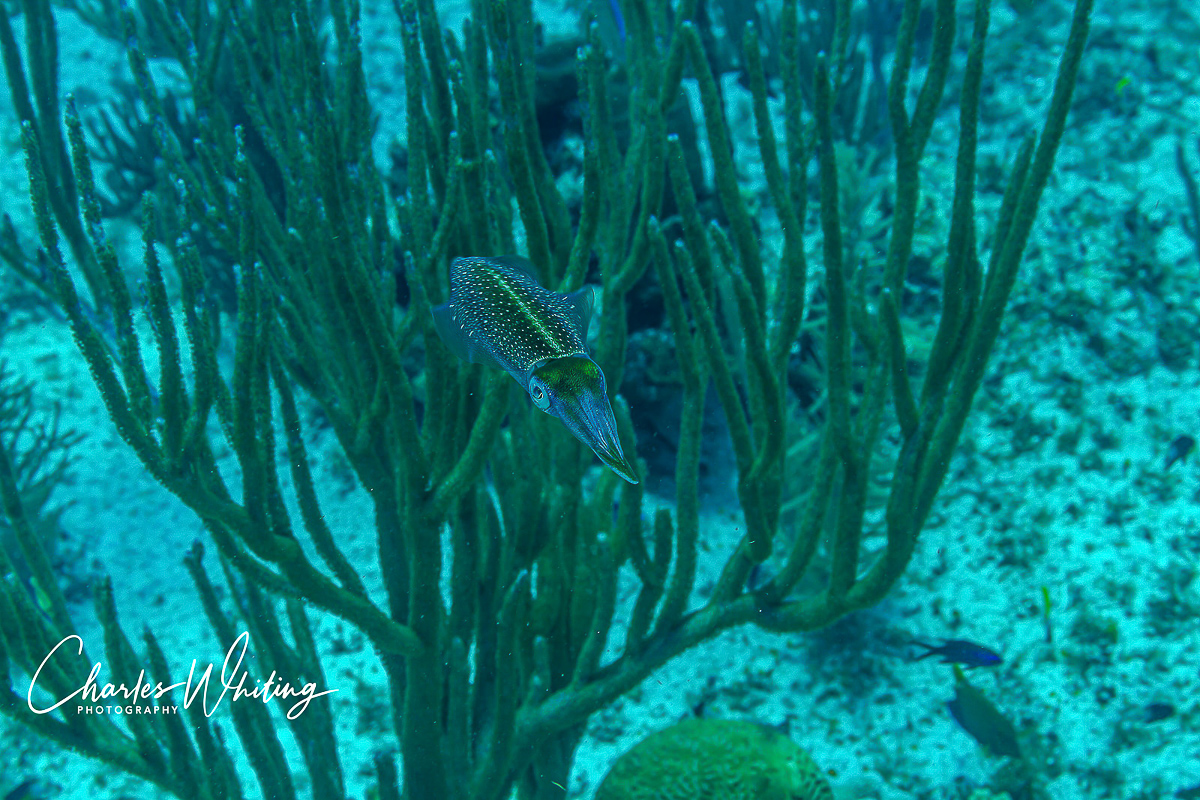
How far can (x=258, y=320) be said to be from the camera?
5.24 ft

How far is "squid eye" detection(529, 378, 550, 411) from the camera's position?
1116 mm

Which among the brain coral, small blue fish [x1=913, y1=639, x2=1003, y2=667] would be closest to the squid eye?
the brain coral

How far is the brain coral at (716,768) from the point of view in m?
2.77

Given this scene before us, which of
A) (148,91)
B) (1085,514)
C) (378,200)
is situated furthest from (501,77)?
(1085,514)

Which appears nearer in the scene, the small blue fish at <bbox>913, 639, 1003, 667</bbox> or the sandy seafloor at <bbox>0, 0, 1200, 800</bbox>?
the small blue fish at <bbox>913, 639, 1003, 667</bbox>

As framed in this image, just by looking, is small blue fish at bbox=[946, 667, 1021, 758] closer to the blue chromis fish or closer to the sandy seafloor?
the sandy seafloor

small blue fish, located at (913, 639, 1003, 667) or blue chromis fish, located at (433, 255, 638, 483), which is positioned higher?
blue chromis fish, located at (433, 255, 638, 483)

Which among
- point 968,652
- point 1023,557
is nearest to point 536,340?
point 968,652

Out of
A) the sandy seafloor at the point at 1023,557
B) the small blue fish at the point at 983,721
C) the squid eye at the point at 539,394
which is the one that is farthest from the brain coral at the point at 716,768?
the squid eye at the point at 539,394

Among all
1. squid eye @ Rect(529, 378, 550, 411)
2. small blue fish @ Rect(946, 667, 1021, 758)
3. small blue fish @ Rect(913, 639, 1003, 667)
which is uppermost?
squid eye @ Rect(529, 378, 550, 411)

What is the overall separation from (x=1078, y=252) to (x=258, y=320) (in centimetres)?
520

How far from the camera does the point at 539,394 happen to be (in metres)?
1.13

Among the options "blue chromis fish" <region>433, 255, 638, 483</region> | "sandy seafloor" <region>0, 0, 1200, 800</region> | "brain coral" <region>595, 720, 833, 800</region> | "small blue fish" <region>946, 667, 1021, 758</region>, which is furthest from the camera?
"sandy seafloor" <region>0, 0, 1200, 800</region>

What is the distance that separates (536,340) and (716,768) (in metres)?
2.36
